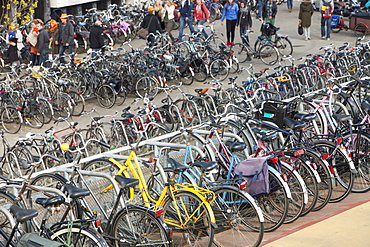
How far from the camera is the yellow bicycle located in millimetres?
5598

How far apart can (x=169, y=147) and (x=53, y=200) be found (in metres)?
1.93

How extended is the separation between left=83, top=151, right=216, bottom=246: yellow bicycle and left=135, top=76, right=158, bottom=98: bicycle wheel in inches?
265

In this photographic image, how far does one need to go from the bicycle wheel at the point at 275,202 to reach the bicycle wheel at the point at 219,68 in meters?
7.63

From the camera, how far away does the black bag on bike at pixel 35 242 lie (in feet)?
15.0

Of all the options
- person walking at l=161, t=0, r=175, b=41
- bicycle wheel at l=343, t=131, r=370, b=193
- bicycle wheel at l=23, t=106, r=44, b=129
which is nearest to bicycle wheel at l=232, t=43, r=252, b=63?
person walking at l=161, t=0, r=175, b=41

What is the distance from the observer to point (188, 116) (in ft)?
34.8

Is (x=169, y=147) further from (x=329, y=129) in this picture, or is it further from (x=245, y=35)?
(x=245, y=35)

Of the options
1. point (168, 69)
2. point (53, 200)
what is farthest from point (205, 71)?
point (53, 200)

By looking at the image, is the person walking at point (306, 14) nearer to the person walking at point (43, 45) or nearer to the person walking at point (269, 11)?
the person walking at point (269, 11)

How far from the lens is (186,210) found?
18.7 ft

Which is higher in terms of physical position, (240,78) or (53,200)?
(53,200)

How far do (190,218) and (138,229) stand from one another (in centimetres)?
49

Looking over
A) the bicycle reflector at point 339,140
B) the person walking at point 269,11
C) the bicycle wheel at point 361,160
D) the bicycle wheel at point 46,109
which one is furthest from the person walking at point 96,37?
the bicycle reflector at point 339,140

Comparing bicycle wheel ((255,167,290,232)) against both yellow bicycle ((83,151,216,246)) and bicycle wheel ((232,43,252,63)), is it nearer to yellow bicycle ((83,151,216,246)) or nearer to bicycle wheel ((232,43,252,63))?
yellow bicycle ((83,151,216,246))
